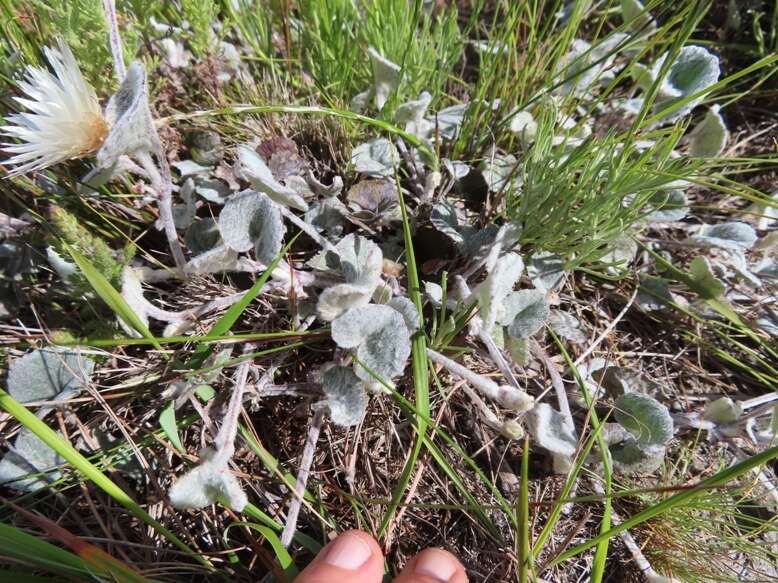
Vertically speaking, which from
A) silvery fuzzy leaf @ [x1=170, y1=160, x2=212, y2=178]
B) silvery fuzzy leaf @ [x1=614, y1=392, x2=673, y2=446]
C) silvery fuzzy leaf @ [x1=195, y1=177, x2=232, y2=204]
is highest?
silvery fuzzy leaf @ [x1=170, y1=160, x2=212, y2=178]

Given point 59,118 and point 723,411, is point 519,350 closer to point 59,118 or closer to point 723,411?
point 723,411

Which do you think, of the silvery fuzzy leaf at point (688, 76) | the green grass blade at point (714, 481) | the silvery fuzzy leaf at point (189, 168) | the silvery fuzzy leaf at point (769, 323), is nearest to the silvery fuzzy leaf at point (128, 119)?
the silvery fuzzy leaf at point (189, 168)

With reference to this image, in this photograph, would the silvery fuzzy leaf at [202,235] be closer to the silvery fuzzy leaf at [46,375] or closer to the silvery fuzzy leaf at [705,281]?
the silvery fuzzy leaf at [46,375]

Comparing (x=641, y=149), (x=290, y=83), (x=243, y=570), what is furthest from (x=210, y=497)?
(x=641, y=149)

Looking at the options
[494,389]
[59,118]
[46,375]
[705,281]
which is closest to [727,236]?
[705,281]

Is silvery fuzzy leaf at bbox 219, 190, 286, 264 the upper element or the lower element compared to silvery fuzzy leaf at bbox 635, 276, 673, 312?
upper

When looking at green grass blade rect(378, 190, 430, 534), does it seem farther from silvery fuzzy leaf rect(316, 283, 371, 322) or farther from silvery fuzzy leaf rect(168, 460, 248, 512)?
silvery fuzzy leaf rect(168, 460, 248, 512)

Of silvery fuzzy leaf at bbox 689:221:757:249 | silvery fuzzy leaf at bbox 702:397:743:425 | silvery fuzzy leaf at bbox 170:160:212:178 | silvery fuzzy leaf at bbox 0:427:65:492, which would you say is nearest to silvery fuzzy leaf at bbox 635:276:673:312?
silvery fuzzy leaf at bbox 689:221:757:249
